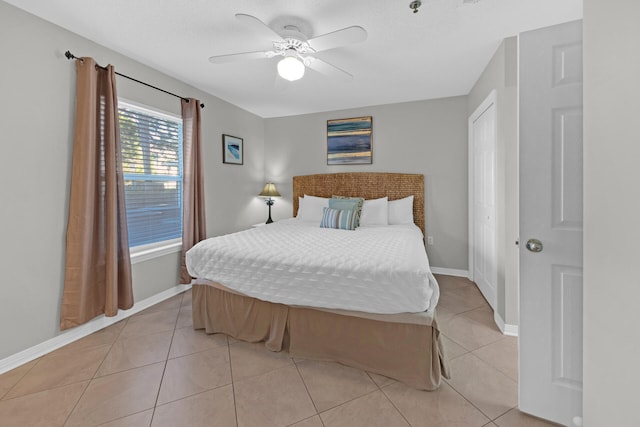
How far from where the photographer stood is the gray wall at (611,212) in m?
0.86

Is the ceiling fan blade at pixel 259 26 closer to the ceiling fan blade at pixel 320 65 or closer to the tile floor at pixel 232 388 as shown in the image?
the ceiling fan blade at pixel 320 65

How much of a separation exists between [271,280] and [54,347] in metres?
1.78

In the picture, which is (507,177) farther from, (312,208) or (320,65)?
(312,208)

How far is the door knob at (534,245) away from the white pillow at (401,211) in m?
2.40

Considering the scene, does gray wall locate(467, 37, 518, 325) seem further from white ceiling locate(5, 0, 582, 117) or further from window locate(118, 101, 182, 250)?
window locate(118, 101, 182, 250)

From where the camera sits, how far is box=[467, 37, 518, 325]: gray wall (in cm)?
230

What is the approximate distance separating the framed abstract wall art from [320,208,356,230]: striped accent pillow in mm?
1232

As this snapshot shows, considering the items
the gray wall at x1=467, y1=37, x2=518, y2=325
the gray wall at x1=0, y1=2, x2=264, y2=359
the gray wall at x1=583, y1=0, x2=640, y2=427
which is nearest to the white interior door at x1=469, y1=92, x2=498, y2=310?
the gray wall at x1=467, y1=37, x2=518, y2=325

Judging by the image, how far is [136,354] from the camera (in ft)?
6.87

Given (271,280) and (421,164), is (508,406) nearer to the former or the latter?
(271,280)

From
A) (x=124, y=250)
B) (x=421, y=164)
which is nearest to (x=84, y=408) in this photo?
(x=124, y=250)

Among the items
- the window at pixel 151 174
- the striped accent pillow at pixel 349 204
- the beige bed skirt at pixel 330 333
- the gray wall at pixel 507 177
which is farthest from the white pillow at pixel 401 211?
the window at pixel 151 174

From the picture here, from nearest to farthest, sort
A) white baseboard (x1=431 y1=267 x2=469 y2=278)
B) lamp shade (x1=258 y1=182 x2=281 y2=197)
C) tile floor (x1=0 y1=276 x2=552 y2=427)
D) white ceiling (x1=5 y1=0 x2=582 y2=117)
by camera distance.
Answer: tile floor (x1=0 y1=276 x2=552 y2=427), white ceiling (x1=5 y1=0 x2=582 y2=117), white baseboard (x1=431 y1=267 x2=469 y2=278), lamp shade (x1=258 y1=182 x2=281 y2=197)

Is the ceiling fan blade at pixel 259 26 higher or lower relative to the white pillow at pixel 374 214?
higher
